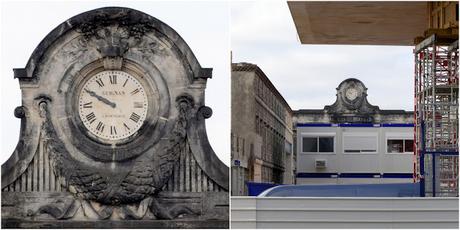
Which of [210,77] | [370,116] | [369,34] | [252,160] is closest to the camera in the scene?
[210,77]

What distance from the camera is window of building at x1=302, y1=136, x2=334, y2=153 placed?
3120 cm

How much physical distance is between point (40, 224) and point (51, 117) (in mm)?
1646

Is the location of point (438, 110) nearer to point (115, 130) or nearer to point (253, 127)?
point (115, 130)

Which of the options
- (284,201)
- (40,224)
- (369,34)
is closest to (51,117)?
(40,224)

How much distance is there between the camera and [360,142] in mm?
32188

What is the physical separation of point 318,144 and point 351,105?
13.8 metres

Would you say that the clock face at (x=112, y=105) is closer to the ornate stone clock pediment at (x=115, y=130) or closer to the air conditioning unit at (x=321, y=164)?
the ornate stone clock pediment at (x=115, y=130)

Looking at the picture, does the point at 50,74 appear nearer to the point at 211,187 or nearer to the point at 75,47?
the point at 75,47

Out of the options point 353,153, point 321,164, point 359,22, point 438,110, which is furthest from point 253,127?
point 438,110

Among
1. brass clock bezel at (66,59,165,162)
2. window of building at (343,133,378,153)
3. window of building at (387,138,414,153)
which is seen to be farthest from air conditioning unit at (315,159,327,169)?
Result: brass clock bezel at (66,59,165,162)

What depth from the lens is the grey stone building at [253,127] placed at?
29.8 meters

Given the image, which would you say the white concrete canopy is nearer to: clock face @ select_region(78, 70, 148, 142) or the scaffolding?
the scaffolding

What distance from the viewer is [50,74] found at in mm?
16172

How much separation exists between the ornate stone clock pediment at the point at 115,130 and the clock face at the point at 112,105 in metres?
0.02
